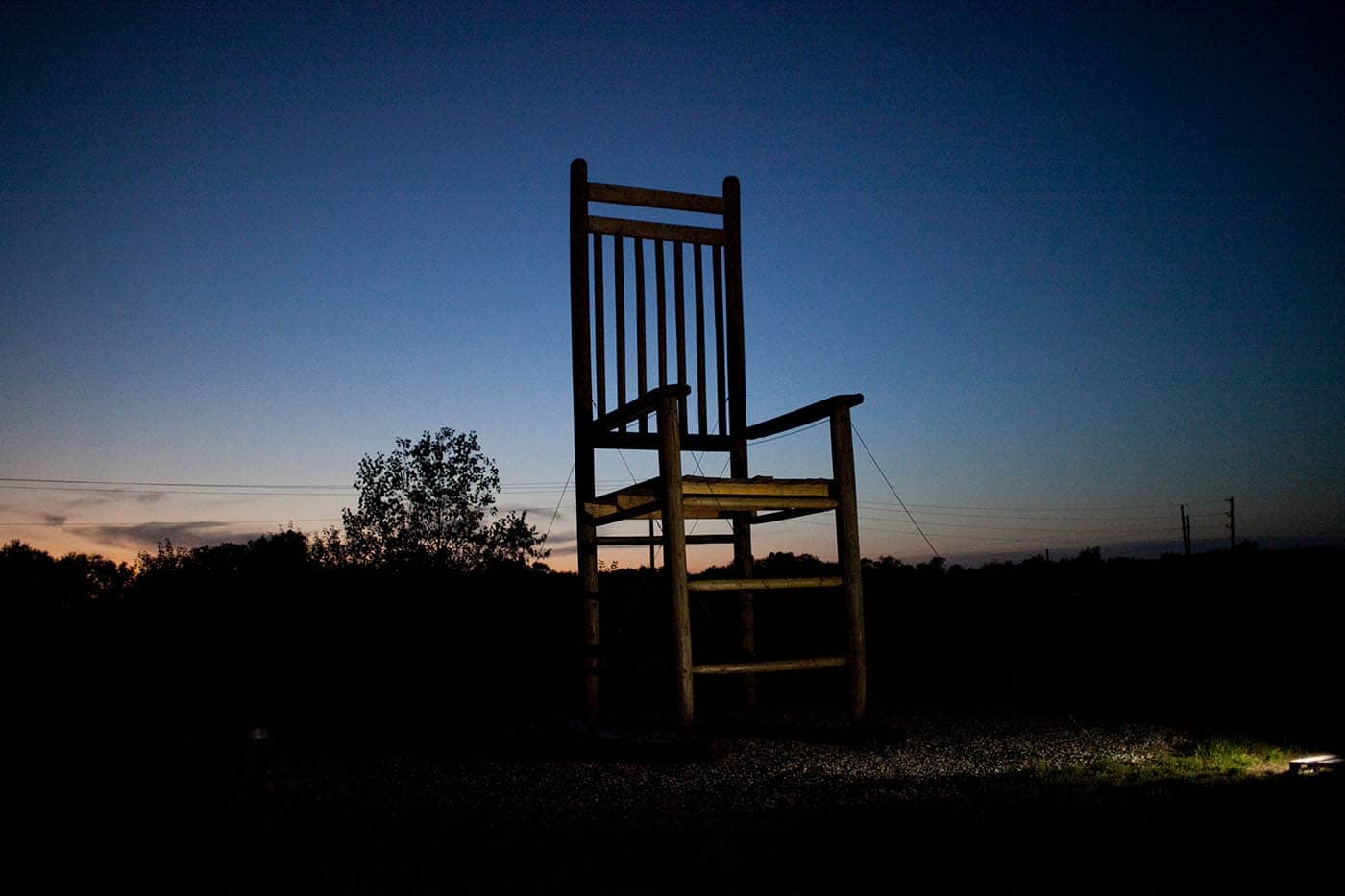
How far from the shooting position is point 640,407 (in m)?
3.72

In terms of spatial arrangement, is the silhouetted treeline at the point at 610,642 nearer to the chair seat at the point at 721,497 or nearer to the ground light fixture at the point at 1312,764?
the chair seat at the point at 721,497

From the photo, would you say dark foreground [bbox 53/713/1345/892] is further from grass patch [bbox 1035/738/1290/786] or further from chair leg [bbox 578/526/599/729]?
chair leg [bbox 578/526/599/729]

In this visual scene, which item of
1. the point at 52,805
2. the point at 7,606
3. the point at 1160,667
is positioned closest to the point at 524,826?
the point at 52,805

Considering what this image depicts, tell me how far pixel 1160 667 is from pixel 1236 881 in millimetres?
4324

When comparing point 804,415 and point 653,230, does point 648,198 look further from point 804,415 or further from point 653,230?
point 804,415

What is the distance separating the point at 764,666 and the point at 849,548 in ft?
2.15

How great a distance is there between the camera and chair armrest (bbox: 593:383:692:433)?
350cm

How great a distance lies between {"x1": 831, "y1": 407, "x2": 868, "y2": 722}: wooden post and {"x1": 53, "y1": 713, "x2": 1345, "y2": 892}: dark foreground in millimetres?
229

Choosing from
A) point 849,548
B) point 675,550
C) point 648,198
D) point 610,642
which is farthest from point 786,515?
point 648,198

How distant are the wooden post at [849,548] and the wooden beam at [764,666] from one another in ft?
0.32

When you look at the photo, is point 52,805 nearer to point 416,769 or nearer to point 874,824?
point 416,769

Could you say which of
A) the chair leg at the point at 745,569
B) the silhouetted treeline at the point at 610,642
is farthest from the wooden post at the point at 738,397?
the silhouetted treeline at the point at 610,642

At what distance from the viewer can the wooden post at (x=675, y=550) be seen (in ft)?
11.1

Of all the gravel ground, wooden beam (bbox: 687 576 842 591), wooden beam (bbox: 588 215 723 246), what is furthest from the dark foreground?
wooden beam (bbox: 588 215 723 246)
